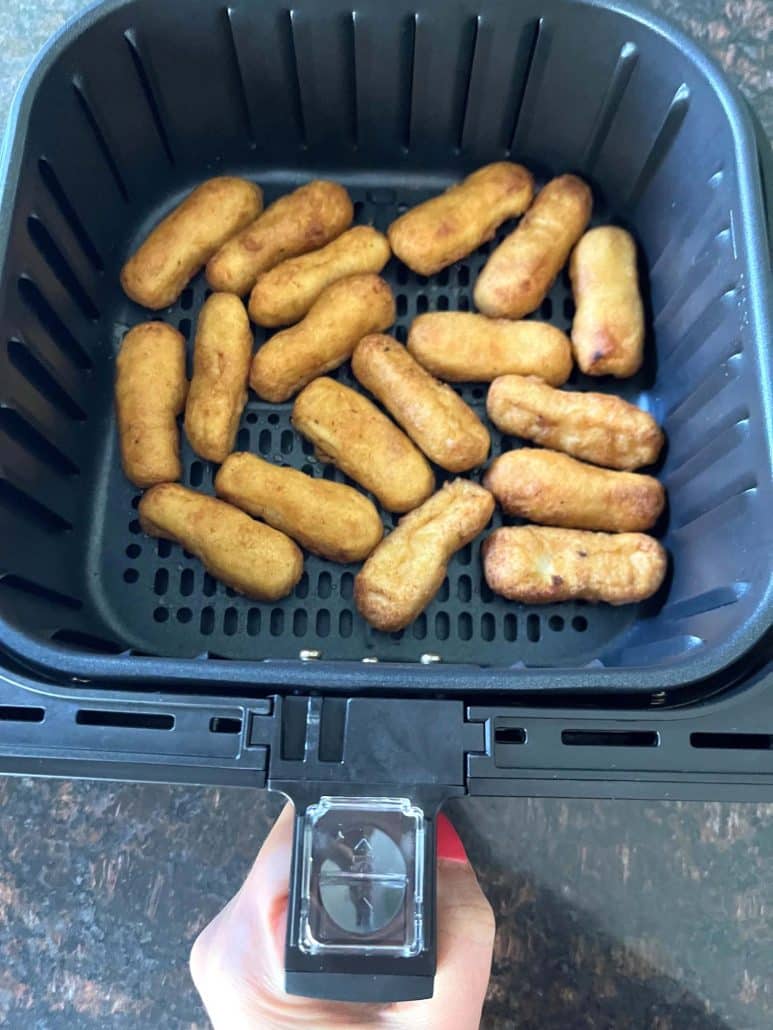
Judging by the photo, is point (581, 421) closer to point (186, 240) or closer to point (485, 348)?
point (485, 348)

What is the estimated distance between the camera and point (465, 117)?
994 millimetres

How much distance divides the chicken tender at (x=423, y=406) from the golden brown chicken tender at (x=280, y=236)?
0.15 metres

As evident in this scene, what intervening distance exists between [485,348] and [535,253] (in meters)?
0.13

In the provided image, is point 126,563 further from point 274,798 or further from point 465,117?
point 465,117

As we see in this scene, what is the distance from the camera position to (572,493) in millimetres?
922

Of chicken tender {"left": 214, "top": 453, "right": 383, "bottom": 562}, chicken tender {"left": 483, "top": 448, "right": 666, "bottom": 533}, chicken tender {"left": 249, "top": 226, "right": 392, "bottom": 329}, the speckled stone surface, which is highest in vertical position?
chicken tender {"left": 249, "top": 226, "right": 392, "bottom": 329}

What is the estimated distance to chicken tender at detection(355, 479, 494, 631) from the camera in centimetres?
86

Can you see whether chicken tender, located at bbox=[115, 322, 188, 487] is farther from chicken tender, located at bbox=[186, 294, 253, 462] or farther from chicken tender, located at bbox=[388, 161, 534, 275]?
chicken tender, located at bbox=[388, 161, 534, 275]

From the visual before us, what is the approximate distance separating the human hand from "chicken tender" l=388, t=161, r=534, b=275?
0.65m

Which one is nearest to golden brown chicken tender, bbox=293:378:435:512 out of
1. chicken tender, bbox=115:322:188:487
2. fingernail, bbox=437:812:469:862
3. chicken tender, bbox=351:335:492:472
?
chicken tender, bbox=351:335:492:472

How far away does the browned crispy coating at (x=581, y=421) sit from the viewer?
94 cm

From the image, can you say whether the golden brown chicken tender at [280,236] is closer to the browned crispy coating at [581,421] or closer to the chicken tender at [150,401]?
the chicken tender at [150,401]

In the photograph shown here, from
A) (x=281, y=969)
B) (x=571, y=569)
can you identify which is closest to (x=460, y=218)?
(x=571, y=569)

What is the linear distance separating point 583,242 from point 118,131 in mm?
535
